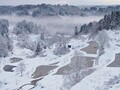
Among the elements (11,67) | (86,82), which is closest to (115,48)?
(11,67)

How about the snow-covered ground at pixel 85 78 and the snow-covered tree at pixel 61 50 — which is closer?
the snow-covered ground at pixel 85 78

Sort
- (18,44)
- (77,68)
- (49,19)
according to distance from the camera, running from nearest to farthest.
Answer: (77,68)
(18,44)
(49,19)

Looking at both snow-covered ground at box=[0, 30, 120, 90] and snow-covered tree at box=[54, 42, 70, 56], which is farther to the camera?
snow-covered tree at box=[54, 42, 70, 56]

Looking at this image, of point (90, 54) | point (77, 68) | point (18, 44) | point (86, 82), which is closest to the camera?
point (86, 82)

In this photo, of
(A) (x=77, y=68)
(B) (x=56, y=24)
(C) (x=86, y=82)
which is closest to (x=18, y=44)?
(A) (x=77, y=68)

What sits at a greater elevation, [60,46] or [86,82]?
[86,82]

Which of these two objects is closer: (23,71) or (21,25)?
(23,71)

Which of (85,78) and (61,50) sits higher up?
(85,78)

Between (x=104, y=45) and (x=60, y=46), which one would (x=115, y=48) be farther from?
(x=60, y=46)

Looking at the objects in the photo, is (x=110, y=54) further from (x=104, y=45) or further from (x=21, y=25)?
(x=21, y=25)

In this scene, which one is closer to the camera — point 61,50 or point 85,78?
point 85,78
